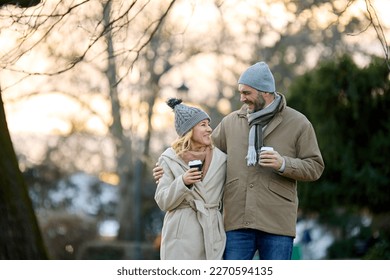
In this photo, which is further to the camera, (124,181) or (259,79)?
(124,181)

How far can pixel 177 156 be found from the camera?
694 cm

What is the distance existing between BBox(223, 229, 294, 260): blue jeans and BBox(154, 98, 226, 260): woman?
2.5 inches

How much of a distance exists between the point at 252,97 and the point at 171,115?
81.2 feet

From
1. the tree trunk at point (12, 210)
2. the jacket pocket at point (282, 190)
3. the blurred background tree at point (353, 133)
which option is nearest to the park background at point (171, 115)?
the blurred background tree at point (353, 133)

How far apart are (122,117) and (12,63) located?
79.1ft

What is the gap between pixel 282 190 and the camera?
688 cm

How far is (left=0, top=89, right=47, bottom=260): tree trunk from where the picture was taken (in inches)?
373

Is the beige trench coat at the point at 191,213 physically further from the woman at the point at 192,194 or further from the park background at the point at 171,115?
the park background at the point at 171,115

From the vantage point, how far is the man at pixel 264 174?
6.79 metres

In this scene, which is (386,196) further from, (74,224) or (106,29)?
(74,224)

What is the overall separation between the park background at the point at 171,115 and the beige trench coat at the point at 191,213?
11443 mm

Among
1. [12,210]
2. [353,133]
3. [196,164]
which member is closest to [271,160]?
[196,164]

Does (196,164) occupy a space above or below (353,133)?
above

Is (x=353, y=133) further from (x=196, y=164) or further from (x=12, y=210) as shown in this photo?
(x=196, y=164)
